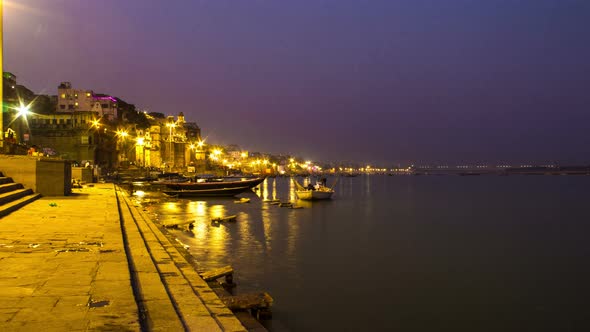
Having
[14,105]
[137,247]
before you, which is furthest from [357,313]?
[14,105]

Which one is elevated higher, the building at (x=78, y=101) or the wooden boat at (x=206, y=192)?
the building at (x=78, y=101)

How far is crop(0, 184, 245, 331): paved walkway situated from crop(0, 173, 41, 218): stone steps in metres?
3.20

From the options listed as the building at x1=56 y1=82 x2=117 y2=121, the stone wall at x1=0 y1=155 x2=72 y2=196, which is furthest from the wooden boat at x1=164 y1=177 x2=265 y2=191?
the building at x1=56 y1=82 x2=117 y2=121

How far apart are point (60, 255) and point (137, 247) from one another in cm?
211

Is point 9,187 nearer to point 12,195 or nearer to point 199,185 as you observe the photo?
point 12,195

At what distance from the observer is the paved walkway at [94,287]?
191 inches

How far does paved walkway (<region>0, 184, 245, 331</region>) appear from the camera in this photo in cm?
484

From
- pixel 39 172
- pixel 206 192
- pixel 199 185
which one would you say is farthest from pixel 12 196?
pixel 206 192

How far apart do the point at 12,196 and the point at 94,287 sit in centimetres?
Result: 1191

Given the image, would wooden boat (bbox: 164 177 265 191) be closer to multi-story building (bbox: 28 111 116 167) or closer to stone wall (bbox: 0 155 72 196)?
multi-story building (bbox: 28 111 116 167)

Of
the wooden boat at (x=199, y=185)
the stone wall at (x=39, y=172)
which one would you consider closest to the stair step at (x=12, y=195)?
the stone wall at (x=39, y=172)

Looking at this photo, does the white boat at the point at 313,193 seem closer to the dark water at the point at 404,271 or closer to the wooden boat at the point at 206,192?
the wooden boat at the point at 206,192

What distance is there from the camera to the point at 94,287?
6.01 meters

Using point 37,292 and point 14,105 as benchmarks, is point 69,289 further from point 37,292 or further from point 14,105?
point 14,105
